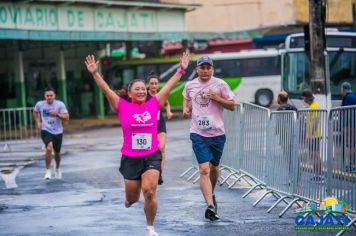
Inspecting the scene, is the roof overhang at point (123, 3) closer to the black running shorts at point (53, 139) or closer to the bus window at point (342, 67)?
the bus window at point (342, 67)

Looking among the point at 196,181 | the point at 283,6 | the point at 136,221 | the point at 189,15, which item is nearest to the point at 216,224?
the point at 136,221

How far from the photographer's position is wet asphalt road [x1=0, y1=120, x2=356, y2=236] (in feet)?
31.0

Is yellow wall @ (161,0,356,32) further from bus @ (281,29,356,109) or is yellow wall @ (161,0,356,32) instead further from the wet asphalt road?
the wet asphalt road

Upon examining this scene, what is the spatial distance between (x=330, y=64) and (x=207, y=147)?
14.0 metres

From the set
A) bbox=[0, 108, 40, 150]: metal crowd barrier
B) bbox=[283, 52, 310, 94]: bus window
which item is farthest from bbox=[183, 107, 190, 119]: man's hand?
bbox=[0, 108, 40, 150]: metal crowd barrier

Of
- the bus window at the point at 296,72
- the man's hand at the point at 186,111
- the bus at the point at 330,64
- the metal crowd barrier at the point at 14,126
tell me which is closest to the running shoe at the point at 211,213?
the man's hand at the point at 186,111

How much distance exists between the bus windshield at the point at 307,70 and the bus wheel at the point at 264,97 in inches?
641

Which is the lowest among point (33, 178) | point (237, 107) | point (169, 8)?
point (33, 178)

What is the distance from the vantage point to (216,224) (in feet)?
31.9

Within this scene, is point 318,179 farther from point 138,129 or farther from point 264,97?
point 264,97

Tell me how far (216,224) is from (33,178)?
23.2ft

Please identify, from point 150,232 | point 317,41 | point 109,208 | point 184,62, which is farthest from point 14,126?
point 150,232

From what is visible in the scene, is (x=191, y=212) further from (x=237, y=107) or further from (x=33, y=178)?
(x=33, y=178)

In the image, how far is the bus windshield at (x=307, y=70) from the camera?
77.8 feet
